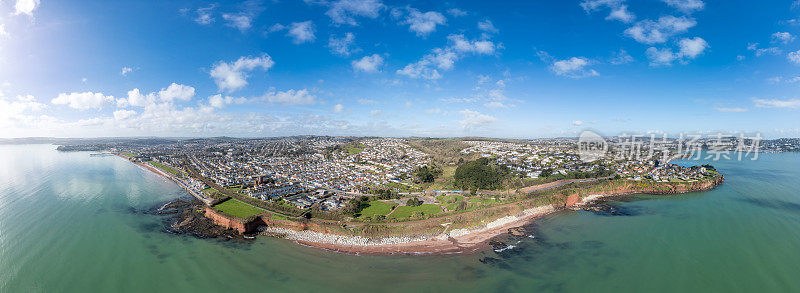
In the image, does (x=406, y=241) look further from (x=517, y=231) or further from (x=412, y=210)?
(x=517, y=231)

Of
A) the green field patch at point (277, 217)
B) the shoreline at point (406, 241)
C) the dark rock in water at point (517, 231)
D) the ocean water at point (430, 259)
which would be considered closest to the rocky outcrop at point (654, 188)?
the ocean water at point (430, 259)

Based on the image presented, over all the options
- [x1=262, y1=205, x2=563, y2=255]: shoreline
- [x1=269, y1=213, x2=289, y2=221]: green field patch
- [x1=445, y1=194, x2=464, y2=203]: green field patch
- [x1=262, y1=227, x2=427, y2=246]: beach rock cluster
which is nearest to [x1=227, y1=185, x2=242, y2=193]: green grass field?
[x1=269, y1=213, x2=289, y2=221]: green field patch

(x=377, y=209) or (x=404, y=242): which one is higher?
(x=377, y=209)

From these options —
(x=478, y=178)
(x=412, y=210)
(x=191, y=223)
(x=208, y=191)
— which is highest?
(x=478, y=178)

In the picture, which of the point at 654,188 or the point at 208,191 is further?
the point at 654,188

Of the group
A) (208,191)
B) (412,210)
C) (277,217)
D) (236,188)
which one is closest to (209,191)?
(208,191)

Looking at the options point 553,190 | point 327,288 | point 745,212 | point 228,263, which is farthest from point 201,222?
point 745,212

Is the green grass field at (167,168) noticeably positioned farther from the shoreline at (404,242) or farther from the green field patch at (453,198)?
the green field patch at (453,198)

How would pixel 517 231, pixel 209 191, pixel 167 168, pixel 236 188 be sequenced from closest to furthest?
pixel 517 231, pixel 209 191, pixel 236 188, pixel 167 168
